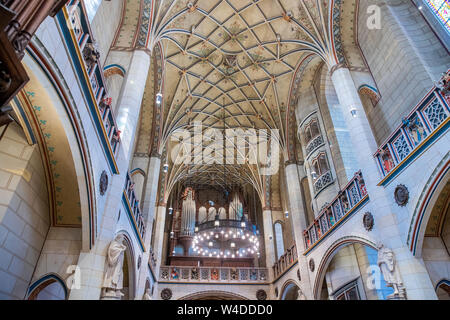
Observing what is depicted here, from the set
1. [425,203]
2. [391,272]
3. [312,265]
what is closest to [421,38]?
[425,203]

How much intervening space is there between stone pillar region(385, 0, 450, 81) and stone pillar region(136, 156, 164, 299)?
13108 mm

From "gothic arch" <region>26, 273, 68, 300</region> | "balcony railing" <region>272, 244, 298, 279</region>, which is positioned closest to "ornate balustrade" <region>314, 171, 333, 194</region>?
"balcony railing" <region>272, 244, 298, 279</region>

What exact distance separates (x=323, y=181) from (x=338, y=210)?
2.91m

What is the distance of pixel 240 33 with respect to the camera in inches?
624

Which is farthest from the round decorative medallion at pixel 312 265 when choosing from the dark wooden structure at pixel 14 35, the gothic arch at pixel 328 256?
the dark wooden structure at pixel 14 35

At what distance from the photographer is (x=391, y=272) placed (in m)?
7.12

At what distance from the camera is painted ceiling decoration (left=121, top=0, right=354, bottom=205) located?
480 inches

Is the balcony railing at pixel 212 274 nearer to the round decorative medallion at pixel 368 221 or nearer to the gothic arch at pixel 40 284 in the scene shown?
the round decorative medallion at pixel 368 221

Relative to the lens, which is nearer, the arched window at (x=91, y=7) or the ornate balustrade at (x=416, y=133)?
the ornate balustrade at (x=416, y=133)

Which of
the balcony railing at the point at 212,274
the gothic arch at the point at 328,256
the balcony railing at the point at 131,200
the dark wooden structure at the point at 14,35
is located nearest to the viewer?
the dark wooden structure at the point at 14,35

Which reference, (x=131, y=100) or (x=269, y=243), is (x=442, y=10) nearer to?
(x=131, y=100)

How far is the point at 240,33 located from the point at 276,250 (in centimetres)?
1445

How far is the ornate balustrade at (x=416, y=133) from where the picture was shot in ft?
20.6

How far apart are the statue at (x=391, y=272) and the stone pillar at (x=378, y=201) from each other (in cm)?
12
